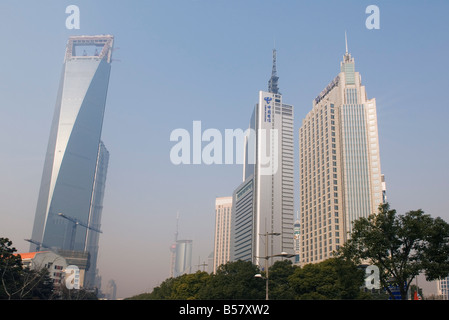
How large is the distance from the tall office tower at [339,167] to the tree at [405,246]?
89301mm

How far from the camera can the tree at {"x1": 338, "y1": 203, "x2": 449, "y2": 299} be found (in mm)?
30203

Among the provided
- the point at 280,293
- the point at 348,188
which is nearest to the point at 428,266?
the point at 280,293

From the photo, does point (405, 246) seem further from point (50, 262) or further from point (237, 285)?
point (50, 262)

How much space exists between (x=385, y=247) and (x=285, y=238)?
470ft

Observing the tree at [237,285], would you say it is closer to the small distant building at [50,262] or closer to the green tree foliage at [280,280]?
the green tree foliage at [280,280]

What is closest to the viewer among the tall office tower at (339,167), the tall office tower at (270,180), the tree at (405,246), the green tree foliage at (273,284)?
the tree at (405,246)

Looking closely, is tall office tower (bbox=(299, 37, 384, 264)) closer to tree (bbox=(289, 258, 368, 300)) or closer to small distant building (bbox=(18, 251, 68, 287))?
tree (bbox=(289, 258, 368, 300))

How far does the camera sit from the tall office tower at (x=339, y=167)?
408 ft

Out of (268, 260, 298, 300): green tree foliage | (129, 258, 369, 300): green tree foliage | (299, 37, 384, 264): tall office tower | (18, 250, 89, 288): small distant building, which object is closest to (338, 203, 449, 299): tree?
(129, 258, 369, 300): green tree foliage

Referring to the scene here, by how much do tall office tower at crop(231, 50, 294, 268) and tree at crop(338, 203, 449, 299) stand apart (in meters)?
134

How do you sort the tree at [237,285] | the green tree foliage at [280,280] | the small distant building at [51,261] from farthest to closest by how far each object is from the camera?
the small distant building at [51,261] < the tree at [237,285] < the green tree foliage at [280,280]

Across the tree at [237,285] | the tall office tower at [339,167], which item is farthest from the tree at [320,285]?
the tall office tower at [339,167]
